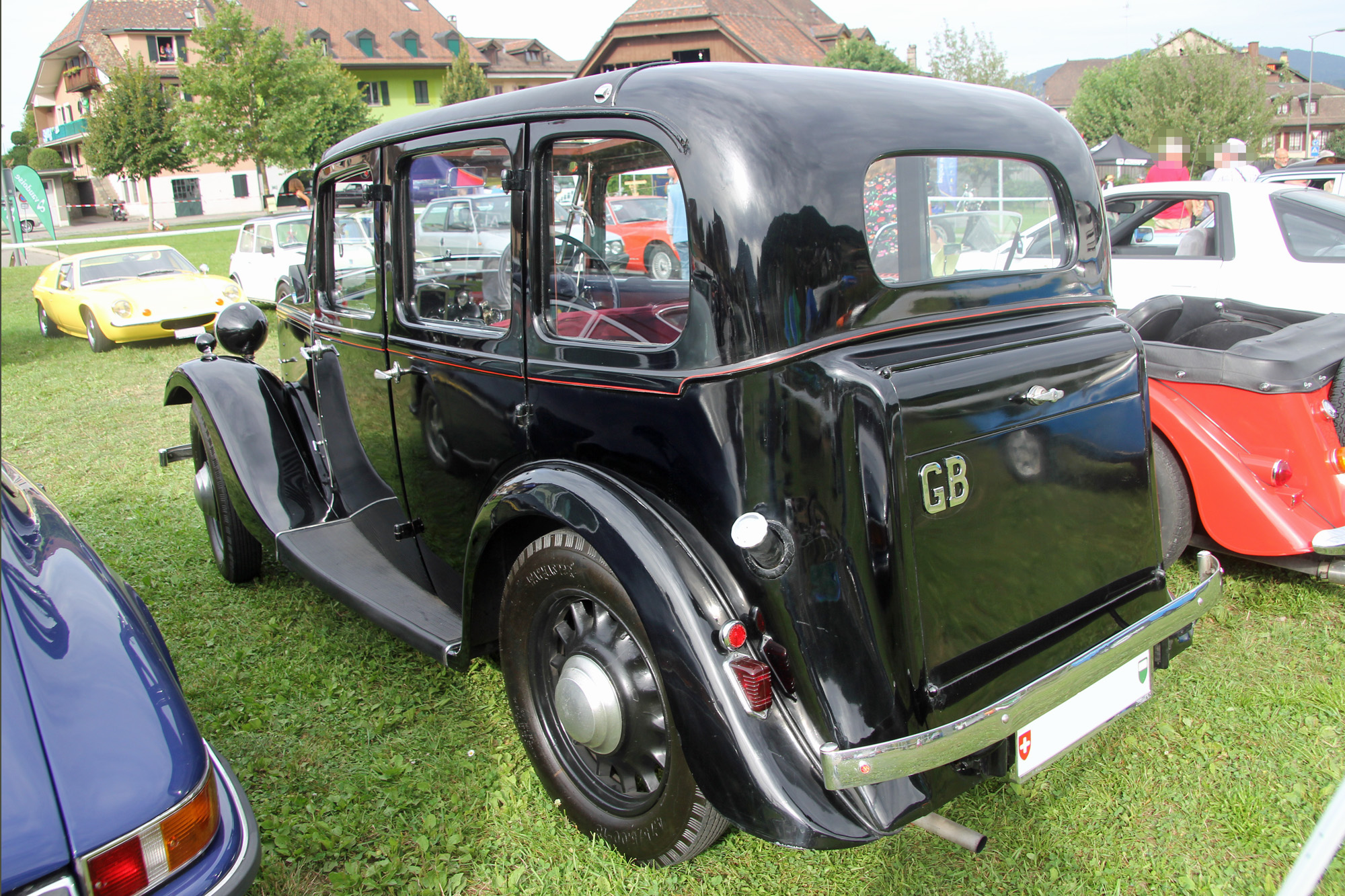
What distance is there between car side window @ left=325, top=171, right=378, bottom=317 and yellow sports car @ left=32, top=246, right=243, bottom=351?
304 inches

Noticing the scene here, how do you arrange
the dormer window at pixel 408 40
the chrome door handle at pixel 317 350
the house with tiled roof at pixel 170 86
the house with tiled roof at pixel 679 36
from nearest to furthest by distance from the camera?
1. the chrome door handle at pixel 317 350
2. the house with tiled roof at pixel 679 36
3. the house with tiled roof at pixel 170 86
4. the dormer window at pixel 408 40

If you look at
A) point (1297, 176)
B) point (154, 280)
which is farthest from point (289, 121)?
point (1297, 176)

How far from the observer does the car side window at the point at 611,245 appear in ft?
7.59

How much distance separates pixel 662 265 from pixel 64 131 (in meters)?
68.0

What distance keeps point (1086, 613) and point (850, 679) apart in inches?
31.0


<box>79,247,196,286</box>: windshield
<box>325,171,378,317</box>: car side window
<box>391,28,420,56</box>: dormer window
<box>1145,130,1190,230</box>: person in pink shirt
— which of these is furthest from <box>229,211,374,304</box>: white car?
<box>391,28,420,56</box>: dormer window

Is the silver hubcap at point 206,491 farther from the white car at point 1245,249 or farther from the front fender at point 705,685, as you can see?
the white car at point 1245,249

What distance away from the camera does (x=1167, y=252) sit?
6.60 metres

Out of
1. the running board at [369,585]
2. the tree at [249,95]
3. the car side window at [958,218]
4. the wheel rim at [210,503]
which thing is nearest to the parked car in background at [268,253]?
the wheel rim at [210,503]

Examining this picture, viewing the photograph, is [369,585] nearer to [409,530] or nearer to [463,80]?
[409,530]

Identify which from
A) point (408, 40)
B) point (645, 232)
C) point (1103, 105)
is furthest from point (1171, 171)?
point (408, 40)

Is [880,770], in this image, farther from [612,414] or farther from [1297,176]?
[1297,176]

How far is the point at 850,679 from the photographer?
1.97 metres

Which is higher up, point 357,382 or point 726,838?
point 357,382
